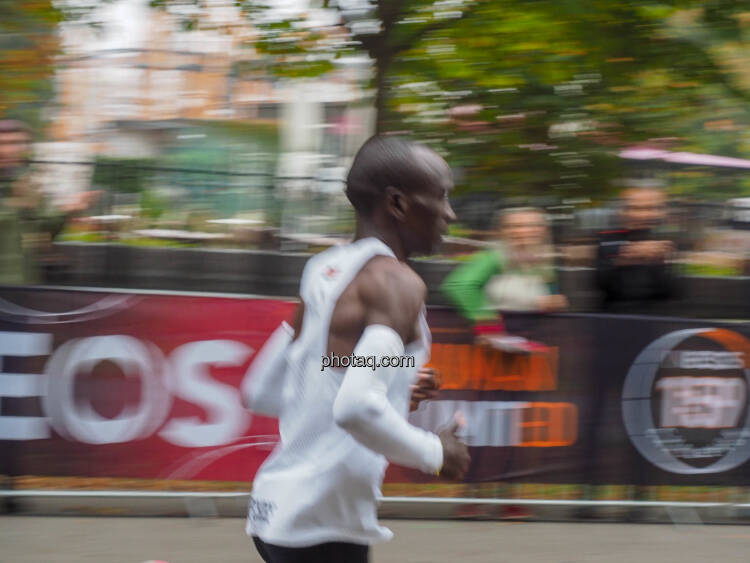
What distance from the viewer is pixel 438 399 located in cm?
589

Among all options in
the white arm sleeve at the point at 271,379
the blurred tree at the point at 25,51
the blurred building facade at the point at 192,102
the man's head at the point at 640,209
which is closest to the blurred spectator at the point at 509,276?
the man's head at the point at 640,209

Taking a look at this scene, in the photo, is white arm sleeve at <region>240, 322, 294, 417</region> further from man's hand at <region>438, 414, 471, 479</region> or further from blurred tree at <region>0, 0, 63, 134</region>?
blurred tree at <region>0, 0, 63, 134</region>

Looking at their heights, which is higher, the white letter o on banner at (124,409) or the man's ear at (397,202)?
A: the man's ear at (397,202)

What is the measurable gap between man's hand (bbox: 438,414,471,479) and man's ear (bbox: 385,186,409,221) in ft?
1.48

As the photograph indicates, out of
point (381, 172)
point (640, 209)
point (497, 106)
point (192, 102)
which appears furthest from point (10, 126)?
point (192, 102)

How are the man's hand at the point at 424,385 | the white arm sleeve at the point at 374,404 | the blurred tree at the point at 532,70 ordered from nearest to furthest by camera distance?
the white arm sleeve at the point at 374,404 < the man's hand at the point at 424,385 < the blurred tree at the point at 532,70

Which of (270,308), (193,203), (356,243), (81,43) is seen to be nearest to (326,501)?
(356,243)

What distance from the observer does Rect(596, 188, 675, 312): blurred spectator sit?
641 cm

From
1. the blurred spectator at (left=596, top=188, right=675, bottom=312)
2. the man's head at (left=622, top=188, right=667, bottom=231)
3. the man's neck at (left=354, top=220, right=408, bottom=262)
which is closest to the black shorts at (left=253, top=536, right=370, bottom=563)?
the man's neck at (left=354, top=220, right=408, bottom=262)

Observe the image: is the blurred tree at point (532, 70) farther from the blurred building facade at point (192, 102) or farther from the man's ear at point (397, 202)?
the man's ear at point (397, 202)

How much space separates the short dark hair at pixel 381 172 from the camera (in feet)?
7.15

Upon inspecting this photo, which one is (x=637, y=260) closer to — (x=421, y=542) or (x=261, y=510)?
(x=421, y=542)

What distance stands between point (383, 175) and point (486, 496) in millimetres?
4159

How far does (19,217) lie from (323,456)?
429cm
